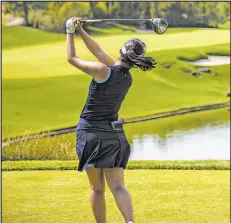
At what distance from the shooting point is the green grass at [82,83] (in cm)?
1493

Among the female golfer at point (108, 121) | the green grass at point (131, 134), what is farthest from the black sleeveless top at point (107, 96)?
the green grass at point (131, 134)

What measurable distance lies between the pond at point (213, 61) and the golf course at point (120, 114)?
0.13 metres

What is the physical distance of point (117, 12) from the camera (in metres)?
15.4

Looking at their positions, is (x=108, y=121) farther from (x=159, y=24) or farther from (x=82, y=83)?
(x=82, y=83)

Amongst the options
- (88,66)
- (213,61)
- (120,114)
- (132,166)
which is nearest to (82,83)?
(120,114)

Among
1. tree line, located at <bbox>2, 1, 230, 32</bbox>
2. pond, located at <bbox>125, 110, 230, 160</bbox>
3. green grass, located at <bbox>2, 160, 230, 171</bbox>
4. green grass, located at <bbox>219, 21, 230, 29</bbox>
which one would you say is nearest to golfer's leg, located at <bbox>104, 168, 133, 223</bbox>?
green grass, located at <bbox>2, 160, 230, 171</bbox>

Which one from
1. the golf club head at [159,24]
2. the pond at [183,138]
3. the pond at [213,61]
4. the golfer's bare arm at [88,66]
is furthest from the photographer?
the pond at [213,61]

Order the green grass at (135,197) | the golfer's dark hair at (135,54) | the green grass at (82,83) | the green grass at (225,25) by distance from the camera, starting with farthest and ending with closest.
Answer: the green grass at (225,25) → the green grass at (82,83) → the green grass at (135,197) → the golfer's dark hair at (135,54)

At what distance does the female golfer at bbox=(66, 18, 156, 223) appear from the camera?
4.00 meters

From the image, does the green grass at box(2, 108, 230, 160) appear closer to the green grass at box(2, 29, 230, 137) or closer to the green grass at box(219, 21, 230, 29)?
the green grass at box(2, 29, 230, 137)

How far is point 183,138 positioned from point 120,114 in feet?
6.60

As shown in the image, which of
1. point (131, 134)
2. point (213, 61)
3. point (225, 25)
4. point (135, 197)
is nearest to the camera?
point (135, 197)

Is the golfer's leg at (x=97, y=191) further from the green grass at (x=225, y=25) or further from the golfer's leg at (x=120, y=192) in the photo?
the green grass at (x=225, y=25)

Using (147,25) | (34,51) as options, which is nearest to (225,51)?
(147,25)
